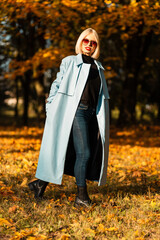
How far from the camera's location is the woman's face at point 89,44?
3.89 metres

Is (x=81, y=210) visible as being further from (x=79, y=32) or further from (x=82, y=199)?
(x=79, y=32)

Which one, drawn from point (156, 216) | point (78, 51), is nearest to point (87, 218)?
point (156, 216)

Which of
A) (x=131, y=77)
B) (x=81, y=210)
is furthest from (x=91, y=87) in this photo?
(x=131, y=77)

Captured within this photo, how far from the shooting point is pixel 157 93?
2350 cm

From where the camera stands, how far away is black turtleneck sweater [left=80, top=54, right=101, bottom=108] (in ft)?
12.4

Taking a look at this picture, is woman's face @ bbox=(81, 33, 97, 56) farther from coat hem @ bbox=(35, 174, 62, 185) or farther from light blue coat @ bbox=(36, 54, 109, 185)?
coat hem @ bbox=(35, 174, 62, 185)

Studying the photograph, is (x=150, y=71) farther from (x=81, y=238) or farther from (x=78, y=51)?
(x=81, y=238)

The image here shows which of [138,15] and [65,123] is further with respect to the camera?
[138,15]

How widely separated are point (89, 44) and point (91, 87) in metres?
0.56

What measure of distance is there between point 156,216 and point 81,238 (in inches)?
42.6

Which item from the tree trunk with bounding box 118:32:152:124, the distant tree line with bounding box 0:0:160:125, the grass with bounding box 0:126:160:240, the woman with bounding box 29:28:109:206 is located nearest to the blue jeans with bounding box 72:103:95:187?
the woman with bounding box 29:28:109:206

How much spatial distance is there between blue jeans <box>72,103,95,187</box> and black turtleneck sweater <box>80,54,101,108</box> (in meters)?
0.09

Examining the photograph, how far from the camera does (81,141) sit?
3.74m

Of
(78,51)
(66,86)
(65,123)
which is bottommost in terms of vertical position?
(65,123)
